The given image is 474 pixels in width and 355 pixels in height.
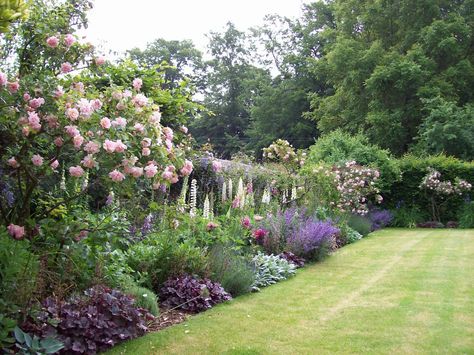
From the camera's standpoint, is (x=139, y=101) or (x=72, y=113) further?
(x=139, y=101)

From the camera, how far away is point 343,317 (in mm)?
4836

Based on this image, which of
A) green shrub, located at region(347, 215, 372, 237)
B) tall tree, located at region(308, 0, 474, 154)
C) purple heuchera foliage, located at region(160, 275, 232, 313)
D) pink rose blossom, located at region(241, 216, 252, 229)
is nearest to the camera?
purple heuchera foliage, located at region(160, 275, 232, 313)

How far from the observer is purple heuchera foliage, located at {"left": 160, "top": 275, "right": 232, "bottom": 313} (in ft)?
16.2

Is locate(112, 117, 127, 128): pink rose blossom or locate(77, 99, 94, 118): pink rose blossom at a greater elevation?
locate(77, 99, 94, 118): pink rose blossom

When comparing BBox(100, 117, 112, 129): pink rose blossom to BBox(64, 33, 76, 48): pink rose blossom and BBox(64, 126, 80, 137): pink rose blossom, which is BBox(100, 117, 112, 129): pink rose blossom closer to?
BBox(64, 126, 80, 137): pink rose blossom

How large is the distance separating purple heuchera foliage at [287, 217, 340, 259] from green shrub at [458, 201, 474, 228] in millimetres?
8934

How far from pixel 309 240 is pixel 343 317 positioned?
3226 millimetres

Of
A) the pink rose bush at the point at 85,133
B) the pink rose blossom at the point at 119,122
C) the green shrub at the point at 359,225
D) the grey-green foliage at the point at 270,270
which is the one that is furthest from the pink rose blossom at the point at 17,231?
the green shrub at the point at 359,225

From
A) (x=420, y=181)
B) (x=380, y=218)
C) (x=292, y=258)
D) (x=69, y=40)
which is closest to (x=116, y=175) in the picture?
(x=69, y=40)

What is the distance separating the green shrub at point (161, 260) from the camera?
16.5 feet

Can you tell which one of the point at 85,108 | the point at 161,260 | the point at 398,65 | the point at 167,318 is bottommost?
the point at 167,318

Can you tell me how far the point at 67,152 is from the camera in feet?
13.3

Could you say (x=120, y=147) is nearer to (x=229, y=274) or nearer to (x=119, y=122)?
(x=119, y=122)

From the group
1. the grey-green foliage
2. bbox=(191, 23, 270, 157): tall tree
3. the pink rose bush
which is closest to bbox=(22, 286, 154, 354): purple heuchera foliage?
the pink rose bush
